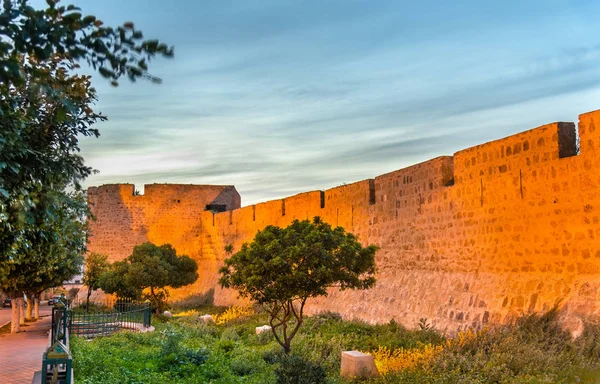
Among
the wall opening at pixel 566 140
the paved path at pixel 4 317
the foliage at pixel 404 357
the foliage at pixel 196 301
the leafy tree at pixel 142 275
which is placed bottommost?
the paved path at pixel 4 317

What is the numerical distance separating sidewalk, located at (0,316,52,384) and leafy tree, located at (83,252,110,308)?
7.05 metres

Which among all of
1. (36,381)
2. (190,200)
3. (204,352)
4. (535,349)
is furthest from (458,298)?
(190,200)

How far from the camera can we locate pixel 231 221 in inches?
1078

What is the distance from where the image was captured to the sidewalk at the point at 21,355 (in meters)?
11.4

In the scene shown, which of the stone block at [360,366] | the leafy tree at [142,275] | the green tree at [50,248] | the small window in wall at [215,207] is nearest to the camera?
the green tree at [50,248]

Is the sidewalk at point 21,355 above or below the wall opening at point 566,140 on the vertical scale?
below

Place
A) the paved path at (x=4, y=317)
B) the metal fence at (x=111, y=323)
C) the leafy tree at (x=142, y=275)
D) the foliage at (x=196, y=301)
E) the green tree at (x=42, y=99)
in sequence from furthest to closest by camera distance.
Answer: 1. the paved path at (x=4, y=317)
2. the foliage at (x=196, y=301)
3. the leafy tree at (x=142, y=275)
4. the metal fence at (x=111, y=323)
5. the green tree at (x=42, y=99)

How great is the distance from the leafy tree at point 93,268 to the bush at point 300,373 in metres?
21.5

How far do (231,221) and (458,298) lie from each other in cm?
1665

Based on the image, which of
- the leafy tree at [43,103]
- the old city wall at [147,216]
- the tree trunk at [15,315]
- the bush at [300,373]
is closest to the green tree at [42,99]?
the leafy tree at [43,103]

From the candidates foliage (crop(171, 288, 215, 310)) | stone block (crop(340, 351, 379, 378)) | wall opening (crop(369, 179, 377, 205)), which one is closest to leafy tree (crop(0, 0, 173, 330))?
stone block (crop(340, 351, 379, 378))

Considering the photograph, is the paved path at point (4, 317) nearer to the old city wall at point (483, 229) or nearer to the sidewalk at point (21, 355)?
the sidewalk at point (21, 355)

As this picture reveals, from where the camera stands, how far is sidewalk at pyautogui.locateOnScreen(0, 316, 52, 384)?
1138cm

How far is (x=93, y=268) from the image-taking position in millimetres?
28906
